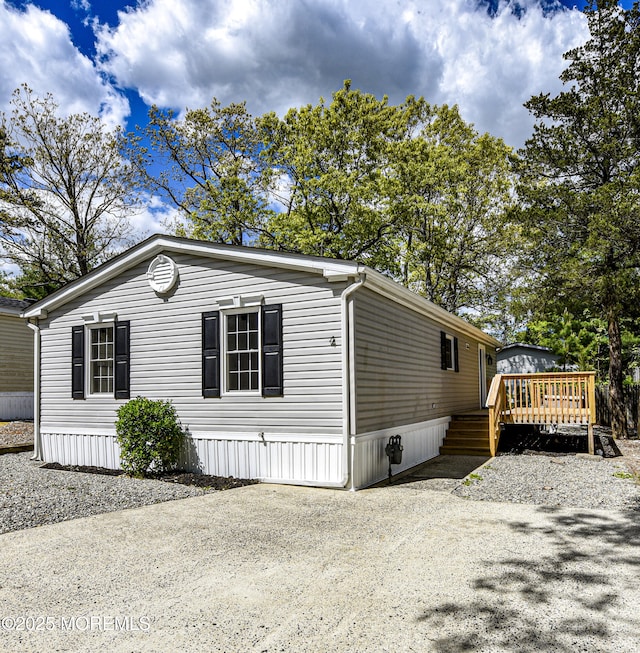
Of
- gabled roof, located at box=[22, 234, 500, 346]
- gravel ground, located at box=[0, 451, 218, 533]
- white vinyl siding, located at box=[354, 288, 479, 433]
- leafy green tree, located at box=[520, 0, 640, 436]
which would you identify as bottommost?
gravel ground, located at box=[0, 451, 218, 533]

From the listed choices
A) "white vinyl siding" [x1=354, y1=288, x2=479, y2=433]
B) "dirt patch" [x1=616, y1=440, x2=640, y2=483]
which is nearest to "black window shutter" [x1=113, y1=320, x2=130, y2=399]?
"white vinyl siding" [x1=354, y1=288, x2=479, y2=433]

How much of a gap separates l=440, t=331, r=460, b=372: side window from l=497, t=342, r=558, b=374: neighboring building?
14.0 meters

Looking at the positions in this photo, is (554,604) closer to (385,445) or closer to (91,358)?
(385,445)

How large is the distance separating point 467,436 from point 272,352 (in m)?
6.13

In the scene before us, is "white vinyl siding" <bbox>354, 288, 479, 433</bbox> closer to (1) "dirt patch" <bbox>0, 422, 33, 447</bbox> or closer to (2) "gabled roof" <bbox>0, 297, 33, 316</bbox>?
(1) "dirt patch" <bbox>0, 422, 33, 447</bbox>

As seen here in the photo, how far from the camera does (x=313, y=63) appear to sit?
17656mm

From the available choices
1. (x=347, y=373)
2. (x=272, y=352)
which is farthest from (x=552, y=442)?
(x=272, y=352)

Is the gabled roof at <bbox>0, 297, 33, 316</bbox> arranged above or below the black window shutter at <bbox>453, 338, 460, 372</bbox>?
above

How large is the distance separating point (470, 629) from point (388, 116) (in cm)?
2183

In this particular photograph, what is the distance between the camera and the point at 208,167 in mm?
24016

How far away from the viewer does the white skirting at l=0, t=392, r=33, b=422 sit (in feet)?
55.3

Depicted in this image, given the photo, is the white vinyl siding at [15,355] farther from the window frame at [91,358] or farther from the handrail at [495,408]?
the handrail at [495,408]

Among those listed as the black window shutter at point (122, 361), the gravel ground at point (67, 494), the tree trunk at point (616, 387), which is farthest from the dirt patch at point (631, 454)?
the black window shutter at point (122, 361)

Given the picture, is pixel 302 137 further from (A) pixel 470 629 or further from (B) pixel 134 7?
(A) pixel 470 629
